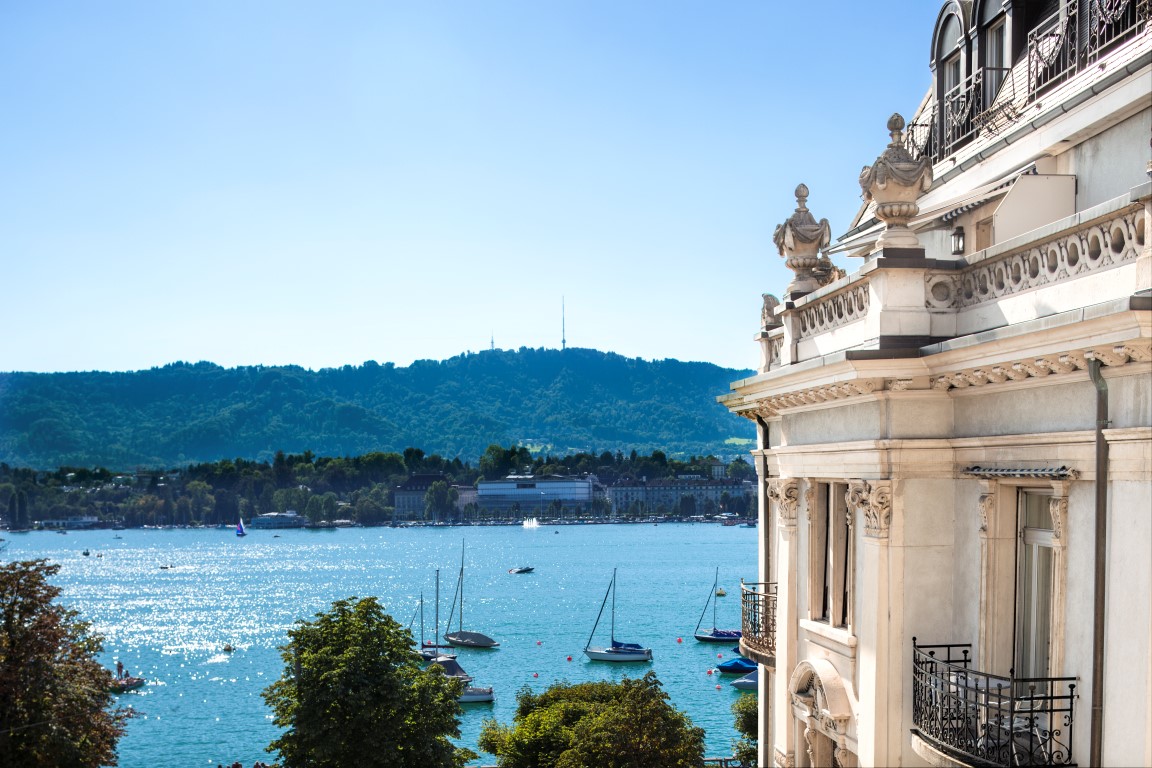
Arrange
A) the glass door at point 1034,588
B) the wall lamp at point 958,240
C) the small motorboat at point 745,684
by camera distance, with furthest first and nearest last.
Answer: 1. the small motorboat at point 745,684
2. the wall lamp at point 958,240
3. the glass door at point 1034,588

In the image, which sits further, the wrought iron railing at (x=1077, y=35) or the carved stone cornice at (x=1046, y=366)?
the wrought iron railing at (x=1077, y=35)

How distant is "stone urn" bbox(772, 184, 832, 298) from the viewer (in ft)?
Answer: 54.8

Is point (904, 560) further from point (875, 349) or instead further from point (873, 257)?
point (873, 257)

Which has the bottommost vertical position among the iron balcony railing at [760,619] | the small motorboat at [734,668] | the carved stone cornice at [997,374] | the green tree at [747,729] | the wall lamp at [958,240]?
the small motorboat at [734,668]

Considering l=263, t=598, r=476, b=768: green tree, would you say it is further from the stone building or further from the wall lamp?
the wall lamp

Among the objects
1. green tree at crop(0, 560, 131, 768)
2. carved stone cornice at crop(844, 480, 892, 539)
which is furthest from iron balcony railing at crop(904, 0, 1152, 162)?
green tree at crop(0, 560, 131, 768)

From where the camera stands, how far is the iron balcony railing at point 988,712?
34.7ft

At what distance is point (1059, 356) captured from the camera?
10.1 metres

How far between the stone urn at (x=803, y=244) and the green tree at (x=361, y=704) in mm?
24754

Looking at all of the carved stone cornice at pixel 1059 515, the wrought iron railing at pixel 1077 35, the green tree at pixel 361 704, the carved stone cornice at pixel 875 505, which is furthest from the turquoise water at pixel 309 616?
the carved stone cornice at pixel 1059 515

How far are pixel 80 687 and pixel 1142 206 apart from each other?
29864 millimetres

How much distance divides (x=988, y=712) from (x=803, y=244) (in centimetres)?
755

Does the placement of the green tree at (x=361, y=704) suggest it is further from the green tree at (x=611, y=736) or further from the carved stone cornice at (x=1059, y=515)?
the carved stone cornice at (x=1059, y=515)

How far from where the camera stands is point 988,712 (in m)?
11.1
